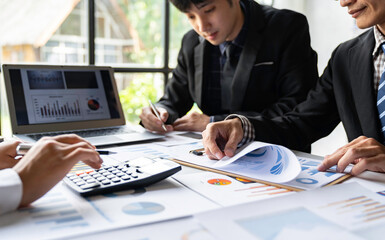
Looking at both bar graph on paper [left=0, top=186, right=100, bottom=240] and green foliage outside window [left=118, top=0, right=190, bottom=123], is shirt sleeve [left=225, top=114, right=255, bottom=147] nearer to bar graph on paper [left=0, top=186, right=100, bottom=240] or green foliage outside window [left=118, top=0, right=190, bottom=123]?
bar graph on paper [left=0, top=186, right=100, bottom=240]

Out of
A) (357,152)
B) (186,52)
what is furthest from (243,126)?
(186,52)

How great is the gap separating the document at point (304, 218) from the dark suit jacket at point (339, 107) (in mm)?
517

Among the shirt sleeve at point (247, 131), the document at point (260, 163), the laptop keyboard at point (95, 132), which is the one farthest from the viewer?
the laptop keyboard at point (95, 132)

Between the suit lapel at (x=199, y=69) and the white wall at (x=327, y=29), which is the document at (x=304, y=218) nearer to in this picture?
the suit lapel at (x=199, y=69)

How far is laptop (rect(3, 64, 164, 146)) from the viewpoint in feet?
4.52

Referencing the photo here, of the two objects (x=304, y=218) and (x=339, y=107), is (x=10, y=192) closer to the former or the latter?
(x=304, y=218)

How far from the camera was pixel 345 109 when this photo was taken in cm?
135

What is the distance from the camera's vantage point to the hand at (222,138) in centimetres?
98

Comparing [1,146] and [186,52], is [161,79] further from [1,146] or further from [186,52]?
[1,146]

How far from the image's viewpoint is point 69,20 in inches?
101

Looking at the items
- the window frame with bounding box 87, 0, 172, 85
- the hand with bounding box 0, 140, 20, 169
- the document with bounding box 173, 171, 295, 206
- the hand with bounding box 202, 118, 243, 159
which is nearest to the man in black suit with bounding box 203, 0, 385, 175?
the hand with bounding box 202, 118, 243, 159

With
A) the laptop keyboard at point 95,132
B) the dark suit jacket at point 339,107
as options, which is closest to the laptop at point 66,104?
the laptop keyboard at point 95,132

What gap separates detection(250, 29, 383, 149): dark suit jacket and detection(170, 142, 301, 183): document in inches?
8.9

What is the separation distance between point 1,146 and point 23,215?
304mm
